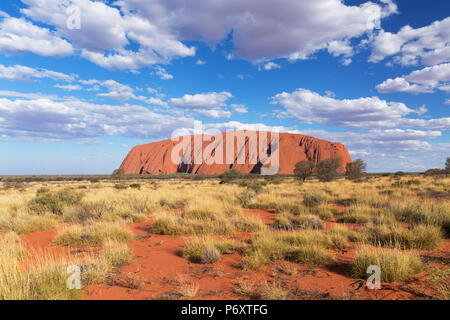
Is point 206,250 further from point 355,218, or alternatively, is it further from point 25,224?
point 25,224

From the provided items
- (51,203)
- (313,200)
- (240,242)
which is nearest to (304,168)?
(313,200)

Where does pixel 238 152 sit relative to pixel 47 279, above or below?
above

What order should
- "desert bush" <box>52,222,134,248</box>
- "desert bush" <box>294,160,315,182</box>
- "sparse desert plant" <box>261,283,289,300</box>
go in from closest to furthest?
"sparse desert plant" <box>261,283,289,300</box>
"desert bush" <box>52,222,134,248</box>
"desert bush" <box>294,160,315,182</box>

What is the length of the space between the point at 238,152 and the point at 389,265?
109 metres

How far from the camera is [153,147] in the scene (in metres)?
140

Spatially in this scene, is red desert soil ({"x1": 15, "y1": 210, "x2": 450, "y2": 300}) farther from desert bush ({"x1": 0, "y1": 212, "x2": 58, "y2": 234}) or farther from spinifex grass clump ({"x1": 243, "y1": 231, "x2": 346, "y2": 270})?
desert bush ({"x1": 0, "y1": 212, "x2": 58, "y2": 234})

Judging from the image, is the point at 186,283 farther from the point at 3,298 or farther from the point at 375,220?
the point at 375,220

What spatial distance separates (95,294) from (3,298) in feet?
3.52

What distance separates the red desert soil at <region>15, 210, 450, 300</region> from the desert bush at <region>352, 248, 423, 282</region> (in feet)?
0.35

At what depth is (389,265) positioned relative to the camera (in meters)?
3.92

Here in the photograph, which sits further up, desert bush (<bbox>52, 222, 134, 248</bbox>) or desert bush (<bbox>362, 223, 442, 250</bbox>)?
desert bush (<bbox>362, 223, 442, 250</bbox>)

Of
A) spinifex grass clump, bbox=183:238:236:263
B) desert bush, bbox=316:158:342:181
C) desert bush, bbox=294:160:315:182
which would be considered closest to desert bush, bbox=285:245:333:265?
spinifex grass clump, bbox=183:238:236:263

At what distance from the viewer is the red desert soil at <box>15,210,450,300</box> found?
138 inches
